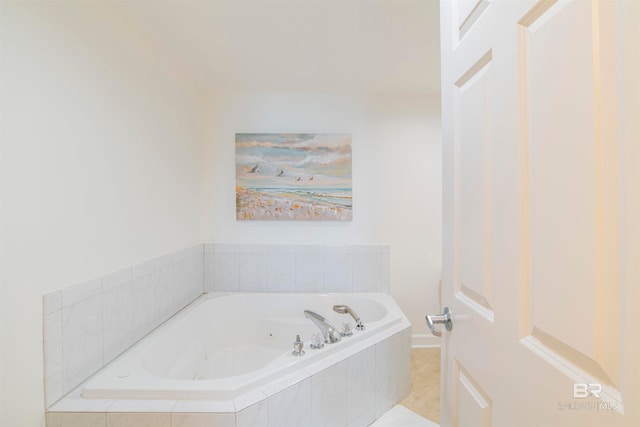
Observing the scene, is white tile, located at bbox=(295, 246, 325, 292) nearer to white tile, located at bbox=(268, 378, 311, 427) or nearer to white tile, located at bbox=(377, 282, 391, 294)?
white tile, located at bbox=(377, 282, 391, 294)

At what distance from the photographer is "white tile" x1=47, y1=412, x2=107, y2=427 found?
125cm

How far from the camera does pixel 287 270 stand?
2859 mm

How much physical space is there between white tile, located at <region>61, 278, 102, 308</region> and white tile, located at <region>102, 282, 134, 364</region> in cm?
7

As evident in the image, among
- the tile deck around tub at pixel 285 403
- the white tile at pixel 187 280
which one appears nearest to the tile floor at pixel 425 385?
the tile deck around tub at pixel 285 403

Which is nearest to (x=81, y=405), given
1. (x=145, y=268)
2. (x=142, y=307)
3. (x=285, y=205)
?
(x=142, y=307)

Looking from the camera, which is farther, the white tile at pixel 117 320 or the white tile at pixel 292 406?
the white tile at pixel 117 320

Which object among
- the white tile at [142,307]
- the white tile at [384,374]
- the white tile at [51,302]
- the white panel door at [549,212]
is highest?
the white panel door at [549,212]

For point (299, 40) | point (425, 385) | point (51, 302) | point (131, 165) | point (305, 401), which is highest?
point (299, 40)

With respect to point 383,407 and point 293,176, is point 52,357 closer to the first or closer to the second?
point 383,407

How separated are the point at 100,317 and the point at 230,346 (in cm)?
117

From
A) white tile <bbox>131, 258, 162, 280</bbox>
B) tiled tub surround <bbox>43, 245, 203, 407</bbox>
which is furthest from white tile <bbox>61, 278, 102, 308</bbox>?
white tile <bbox>131, 258, 162, 280</bbox>

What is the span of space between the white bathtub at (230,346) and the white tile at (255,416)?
9 cm

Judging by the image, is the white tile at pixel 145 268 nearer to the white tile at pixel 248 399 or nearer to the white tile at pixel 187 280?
the white tile at pixel 187 280

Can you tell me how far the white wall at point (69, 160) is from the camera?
3.70 ft
